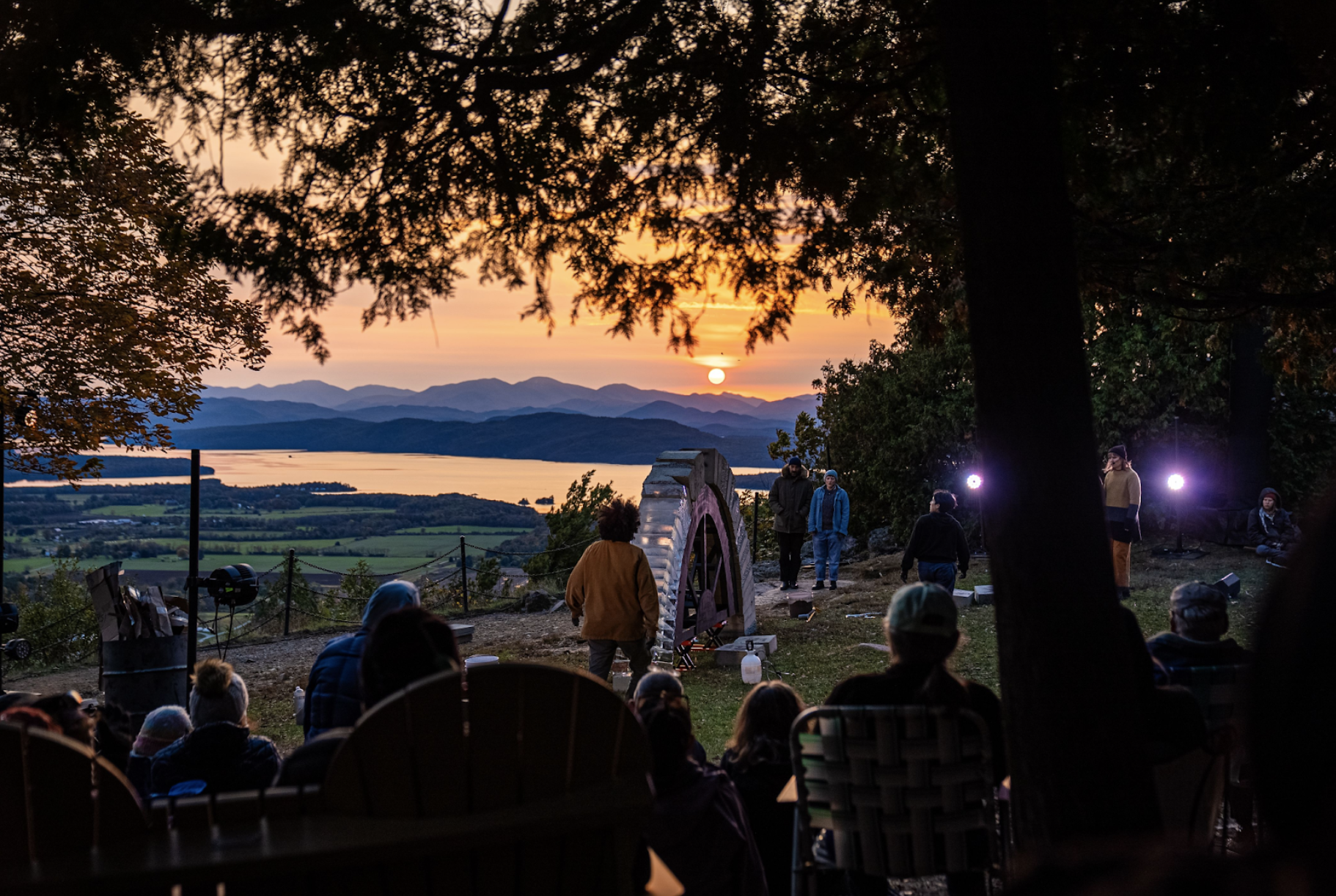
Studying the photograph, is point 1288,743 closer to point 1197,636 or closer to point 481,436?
point 1197,636

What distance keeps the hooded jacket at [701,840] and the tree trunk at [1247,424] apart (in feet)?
59.6

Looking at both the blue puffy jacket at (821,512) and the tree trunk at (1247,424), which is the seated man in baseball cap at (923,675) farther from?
the tree trunk at (1247,424)

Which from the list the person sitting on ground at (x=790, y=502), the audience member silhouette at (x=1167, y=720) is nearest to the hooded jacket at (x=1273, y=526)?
the person sitting on ground at (x=790, y=502)

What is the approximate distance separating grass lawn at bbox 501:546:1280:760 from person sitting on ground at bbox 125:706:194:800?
4037mm

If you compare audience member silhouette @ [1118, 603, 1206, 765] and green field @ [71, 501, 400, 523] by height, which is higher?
audience member silhouette @ [1118, 603, 1206, 765]

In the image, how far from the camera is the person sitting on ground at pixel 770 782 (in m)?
4.00

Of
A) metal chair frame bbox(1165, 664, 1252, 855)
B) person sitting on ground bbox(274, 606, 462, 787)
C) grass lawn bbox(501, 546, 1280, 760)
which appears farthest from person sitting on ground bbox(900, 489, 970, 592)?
person sitting on ground bbox(274, 606, 462, 787)

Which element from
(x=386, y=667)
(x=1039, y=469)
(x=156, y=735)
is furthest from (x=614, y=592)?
(x=1039, y=469)

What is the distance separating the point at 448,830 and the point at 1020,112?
2.71 meters

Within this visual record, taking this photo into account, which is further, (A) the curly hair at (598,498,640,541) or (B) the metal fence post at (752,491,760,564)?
(B) the metal fence post at (752,491,760,564)

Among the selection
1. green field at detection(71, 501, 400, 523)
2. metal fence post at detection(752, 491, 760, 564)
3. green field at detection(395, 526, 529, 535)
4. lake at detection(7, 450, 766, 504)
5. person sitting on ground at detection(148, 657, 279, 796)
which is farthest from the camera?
green field at detection(71, 501, 400, 523)

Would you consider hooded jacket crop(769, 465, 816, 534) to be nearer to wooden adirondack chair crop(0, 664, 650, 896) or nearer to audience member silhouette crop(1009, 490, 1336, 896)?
wooden adirondack chair crop(0, 664, 650, 896)

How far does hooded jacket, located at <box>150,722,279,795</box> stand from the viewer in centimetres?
391

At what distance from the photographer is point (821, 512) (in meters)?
15.9
